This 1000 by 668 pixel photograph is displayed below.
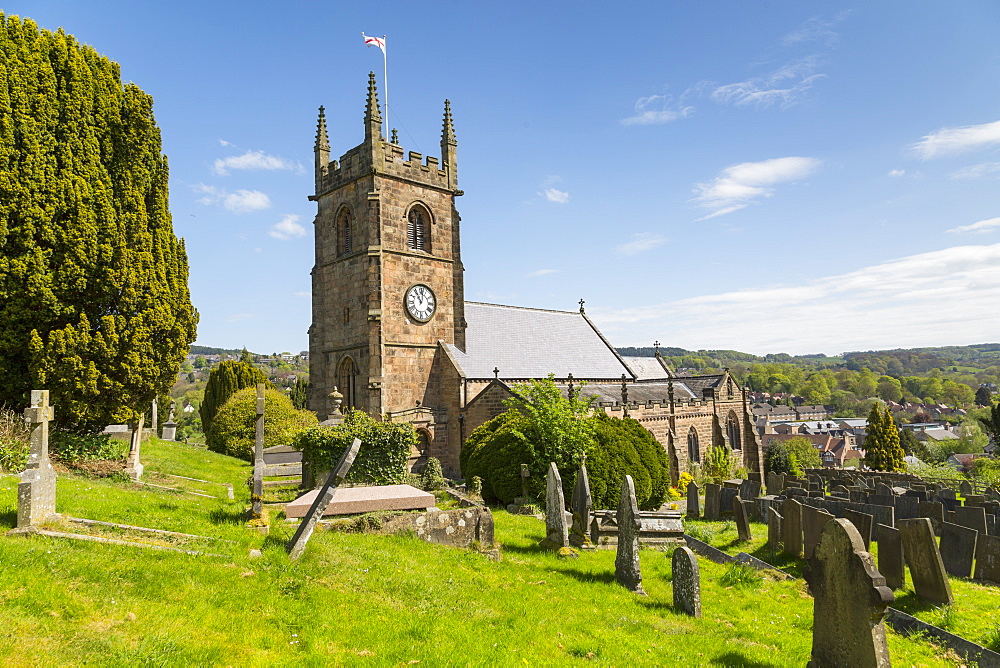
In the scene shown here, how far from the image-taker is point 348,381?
92.3 feet

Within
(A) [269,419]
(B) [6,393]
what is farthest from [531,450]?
(A) [269,419]

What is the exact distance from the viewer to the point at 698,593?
834 cm

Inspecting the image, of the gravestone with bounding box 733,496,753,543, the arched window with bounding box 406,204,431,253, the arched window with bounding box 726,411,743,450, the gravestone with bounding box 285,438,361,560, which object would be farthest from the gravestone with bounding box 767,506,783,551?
the arched window with bounding box 726,411,743,450

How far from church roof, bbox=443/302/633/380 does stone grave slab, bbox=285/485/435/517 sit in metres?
16.6

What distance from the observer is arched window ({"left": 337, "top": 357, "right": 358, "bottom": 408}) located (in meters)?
27.7

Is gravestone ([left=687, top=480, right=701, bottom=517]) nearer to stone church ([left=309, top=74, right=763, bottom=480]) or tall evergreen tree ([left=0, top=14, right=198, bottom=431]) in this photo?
stone church ([left=309, top=74, right=763, bottom=480])

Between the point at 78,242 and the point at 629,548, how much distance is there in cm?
1358

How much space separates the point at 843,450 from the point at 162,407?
292 feet

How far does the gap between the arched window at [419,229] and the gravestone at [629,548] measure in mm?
21192

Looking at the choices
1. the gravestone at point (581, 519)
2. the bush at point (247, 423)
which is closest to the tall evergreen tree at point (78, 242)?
the gravestone at point (581, 519)

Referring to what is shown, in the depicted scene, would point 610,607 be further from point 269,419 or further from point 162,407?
point 162,407

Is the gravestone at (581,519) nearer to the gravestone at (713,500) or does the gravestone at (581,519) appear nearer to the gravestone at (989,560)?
the gravestone at (989,560)

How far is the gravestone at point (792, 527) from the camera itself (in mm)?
12180

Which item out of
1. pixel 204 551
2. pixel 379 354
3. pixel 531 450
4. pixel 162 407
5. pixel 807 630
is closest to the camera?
pixel 204 551
